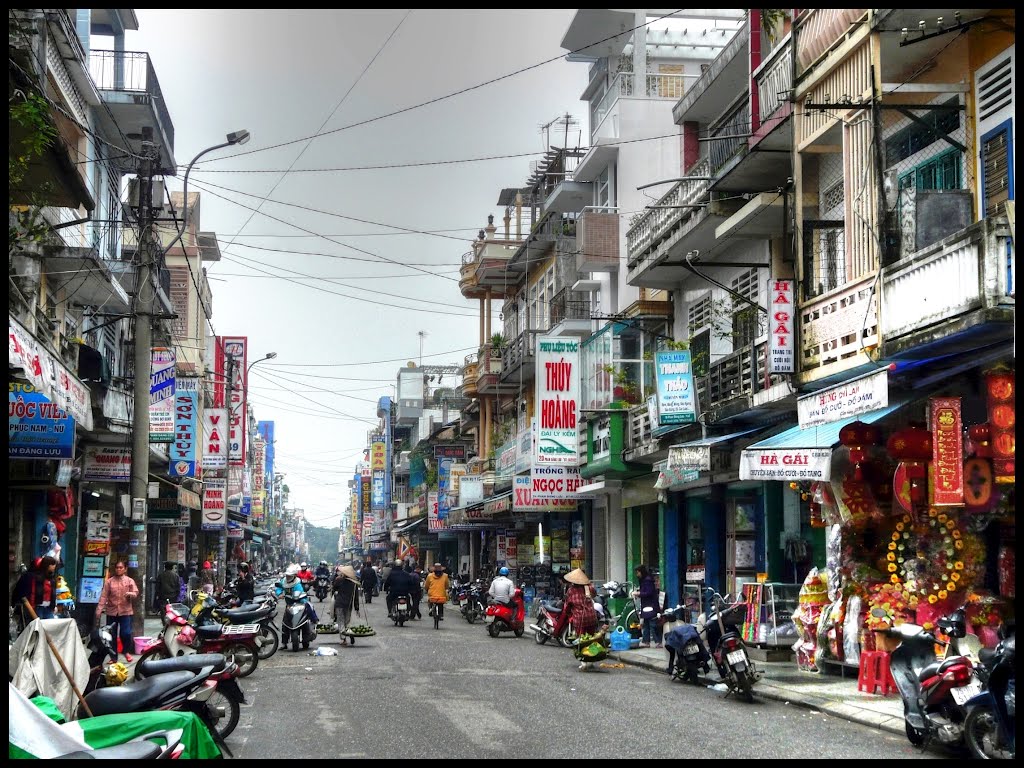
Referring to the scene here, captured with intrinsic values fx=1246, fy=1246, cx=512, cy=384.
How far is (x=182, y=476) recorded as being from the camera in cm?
3594

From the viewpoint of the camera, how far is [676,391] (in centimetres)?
2441

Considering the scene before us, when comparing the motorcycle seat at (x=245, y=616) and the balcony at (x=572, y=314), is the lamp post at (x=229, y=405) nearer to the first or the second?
the balcony at (x=572, y=314)

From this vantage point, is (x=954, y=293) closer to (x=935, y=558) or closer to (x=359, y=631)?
(x=935, y=558)

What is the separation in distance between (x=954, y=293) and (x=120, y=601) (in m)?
13.3

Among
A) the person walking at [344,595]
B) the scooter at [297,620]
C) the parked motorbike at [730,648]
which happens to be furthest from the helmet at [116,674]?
the person walking at [344,595]

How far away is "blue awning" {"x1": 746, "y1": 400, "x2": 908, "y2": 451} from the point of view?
52.6ft

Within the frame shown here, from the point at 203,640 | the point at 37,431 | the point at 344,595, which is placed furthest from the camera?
the point at 344,595

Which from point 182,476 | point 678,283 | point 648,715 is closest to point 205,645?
point 648,715

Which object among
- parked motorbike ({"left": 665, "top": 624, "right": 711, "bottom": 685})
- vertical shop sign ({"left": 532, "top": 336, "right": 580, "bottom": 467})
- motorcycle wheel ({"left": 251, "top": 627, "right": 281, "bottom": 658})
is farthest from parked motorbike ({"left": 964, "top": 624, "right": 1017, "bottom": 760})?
vertical shop sign ({"left": 532, "top": 336, "right": 580, "bottom": 467})

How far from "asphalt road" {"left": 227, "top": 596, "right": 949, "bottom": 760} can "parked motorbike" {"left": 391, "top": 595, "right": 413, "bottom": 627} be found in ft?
37.9

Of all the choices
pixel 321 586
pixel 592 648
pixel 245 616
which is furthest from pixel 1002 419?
pixel 321 586

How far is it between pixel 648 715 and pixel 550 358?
20.0 metres

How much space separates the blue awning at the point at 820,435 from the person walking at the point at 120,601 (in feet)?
32.8

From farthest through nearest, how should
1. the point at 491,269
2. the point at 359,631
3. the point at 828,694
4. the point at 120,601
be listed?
1. the point at 491,269
2. the point at 359,631
3. the point at 120,601
4. the point at 828,694
